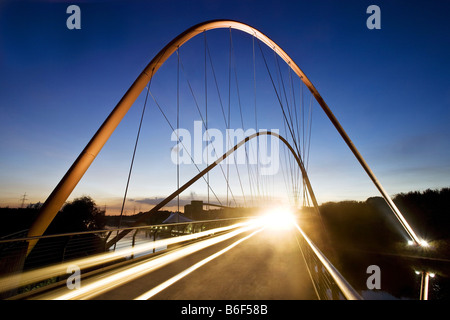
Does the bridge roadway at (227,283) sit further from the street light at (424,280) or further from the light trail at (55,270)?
the street light at (424,280)

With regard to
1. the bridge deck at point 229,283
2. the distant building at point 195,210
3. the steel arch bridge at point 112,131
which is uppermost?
the steel arch bridge at point 112,131

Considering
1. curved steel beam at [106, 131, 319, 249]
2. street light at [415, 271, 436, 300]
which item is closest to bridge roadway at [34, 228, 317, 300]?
curved steel beam at [106, 131, 319, 249]

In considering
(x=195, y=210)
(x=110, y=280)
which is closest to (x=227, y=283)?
(x=110, y=280)

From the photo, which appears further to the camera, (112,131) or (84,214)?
(84,214)

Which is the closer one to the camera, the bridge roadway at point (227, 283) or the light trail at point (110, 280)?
the light trail at point (110, 280)

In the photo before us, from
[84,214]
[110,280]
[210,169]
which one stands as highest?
[210,169]

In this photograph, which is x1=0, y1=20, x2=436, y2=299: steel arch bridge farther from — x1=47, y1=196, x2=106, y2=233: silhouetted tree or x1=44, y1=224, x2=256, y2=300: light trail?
x1=47, y1=196, x2=106, y2=233: silhouetted tree

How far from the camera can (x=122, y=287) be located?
3.94 metres

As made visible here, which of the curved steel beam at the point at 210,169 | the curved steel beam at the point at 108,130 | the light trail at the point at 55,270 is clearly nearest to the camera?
the light trail at the point at 55,270

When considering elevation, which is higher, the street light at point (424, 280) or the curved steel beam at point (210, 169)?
the curved steel beam at point (210, 169)

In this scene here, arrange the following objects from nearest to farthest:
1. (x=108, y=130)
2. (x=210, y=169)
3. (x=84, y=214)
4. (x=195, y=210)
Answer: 1. (x=108, y=130)
2. (x=210, y=169)
3. (x=84, y=214)
4. (x=195, y=210)

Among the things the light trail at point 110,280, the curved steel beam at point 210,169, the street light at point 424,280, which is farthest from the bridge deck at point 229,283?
the street light at point 424,280

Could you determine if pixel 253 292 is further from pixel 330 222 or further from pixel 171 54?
pixel 330 222

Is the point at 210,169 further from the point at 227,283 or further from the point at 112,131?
the point at 227,283
